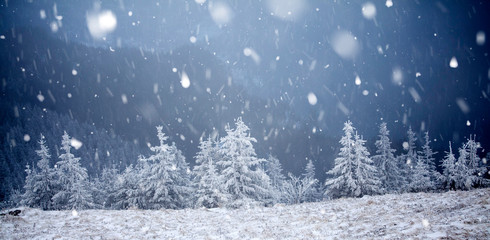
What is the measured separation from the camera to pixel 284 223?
30.5 feet

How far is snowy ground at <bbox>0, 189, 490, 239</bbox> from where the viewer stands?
6098 millimetres

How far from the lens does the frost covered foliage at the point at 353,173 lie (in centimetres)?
2194

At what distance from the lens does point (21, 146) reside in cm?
13600

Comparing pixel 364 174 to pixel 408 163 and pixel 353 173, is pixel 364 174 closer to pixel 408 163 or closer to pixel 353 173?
pixel 353 173

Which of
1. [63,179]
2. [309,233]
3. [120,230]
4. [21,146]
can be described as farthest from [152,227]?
[21,146]

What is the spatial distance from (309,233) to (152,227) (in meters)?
6.00

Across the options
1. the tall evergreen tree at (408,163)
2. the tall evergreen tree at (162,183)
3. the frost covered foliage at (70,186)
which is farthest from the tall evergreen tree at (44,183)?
the tall evergreen tree at (408,163)

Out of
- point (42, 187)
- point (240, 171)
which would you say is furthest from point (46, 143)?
point (240, 171)

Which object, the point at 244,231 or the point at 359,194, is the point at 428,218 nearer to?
the point at 244,231

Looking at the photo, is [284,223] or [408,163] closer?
[284,223]

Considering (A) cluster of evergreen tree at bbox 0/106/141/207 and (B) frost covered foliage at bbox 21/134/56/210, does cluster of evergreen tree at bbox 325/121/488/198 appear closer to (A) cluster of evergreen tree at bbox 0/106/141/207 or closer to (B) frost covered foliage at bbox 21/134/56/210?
(B) frost covered foliage at bbox 21/134/56/210

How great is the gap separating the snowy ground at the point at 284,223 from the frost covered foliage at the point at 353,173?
11.9 metres

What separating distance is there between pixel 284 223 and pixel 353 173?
15959 mm

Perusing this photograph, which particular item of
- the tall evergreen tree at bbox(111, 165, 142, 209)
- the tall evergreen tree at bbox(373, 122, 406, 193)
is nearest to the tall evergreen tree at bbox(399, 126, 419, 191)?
the tall evergreen tree at bbox(373, 122, 406, 193)
